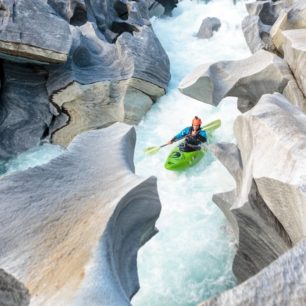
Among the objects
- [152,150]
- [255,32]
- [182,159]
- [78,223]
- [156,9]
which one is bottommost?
[156,9]

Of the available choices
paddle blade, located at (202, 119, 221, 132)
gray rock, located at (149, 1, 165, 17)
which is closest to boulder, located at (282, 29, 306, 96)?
paddle blade, located at (202, 119, 221, 132)

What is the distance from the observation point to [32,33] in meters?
9.92

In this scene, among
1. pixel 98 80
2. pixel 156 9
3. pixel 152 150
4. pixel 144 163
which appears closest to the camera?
pixel 144 163

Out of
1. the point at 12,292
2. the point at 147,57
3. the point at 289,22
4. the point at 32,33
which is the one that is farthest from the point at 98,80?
the point at 12,292

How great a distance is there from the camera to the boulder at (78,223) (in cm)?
269

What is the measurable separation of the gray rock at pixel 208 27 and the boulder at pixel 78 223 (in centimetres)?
1441

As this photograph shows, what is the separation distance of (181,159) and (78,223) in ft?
21.7

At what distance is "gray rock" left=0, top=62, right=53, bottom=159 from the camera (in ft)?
36.9

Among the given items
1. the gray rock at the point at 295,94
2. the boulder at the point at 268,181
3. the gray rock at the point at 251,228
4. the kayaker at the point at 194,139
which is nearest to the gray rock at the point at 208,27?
the kayaker at the point at 194,139

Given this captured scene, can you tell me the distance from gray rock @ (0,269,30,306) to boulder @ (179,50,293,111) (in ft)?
15.6

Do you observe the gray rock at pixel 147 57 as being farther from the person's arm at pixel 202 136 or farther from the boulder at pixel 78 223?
the boulder at pixel 78 223

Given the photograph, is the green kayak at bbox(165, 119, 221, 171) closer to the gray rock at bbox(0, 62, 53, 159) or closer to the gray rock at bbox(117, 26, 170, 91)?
the gray rock at bbox(117, 26, 170, 91)

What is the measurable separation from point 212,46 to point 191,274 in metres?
11.7

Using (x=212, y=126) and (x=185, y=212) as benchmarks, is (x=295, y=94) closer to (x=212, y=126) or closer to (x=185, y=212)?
(x=185, y=212)
